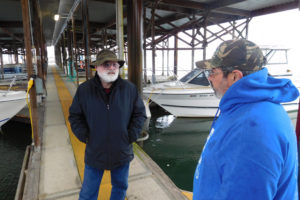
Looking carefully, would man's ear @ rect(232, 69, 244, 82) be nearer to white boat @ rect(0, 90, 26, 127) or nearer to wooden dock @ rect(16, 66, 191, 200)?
wooden dock @ rect(16, 66, 191, 200)

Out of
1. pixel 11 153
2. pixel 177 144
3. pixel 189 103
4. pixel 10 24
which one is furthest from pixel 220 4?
pixel 10 24

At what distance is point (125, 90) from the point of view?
212 centimetres

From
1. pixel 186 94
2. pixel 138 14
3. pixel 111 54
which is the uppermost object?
pixel 138 14

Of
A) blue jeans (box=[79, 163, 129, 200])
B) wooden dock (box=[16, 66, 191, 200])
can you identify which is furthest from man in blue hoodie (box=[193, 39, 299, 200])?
wooden dock (box=[16, 66, 191, 200])

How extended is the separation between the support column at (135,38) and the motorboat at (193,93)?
3.97 metres

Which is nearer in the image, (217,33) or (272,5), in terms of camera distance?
(272,5)

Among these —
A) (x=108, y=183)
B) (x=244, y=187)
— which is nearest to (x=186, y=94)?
(x=108, y=183)

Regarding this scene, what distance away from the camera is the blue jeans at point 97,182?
208cm

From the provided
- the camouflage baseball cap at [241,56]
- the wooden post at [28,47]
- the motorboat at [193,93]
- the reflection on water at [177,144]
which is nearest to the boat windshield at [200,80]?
the motorboat at [193,93]

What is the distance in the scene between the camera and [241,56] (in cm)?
104

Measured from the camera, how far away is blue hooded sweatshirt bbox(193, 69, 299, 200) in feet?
2.62

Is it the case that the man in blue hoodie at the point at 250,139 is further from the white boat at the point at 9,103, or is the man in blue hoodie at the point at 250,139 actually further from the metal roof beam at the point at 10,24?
the metal roof beam at the point at 10,24

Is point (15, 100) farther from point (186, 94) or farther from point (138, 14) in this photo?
point (186, 94)

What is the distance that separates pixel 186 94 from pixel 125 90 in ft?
21.7
